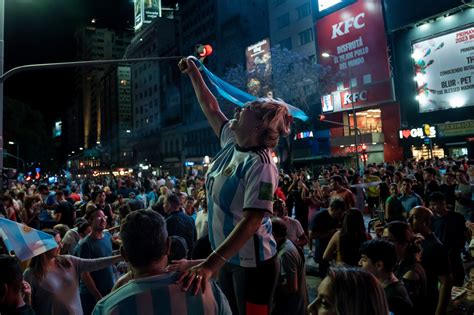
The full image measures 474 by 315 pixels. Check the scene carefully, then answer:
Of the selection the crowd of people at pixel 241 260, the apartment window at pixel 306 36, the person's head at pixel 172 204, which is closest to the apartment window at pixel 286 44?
the apartment window at pixel 306 36

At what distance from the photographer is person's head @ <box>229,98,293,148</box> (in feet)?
8.73

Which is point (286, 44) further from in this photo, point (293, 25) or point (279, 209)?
point (279, 209)

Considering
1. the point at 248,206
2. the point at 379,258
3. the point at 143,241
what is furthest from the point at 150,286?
the point at 379,258

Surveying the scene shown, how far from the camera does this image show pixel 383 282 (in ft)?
11.3

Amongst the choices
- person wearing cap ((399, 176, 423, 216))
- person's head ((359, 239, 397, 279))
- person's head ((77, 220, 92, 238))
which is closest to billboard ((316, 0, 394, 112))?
person wearing cap ((399, 176, 423, 216))

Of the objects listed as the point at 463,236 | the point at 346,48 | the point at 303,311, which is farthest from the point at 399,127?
the point at 303,311

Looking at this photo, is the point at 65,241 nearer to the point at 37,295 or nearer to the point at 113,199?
the point at 37,295

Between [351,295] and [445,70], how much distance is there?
3899cm

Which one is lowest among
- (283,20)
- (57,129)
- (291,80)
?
(291,80)

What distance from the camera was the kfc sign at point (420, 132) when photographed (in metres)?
33.0

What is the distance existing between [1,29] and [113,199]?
7.01 meters

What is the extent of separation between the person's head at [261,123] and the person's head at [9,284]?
197 cm

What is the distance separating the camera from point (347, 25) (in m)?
44.5

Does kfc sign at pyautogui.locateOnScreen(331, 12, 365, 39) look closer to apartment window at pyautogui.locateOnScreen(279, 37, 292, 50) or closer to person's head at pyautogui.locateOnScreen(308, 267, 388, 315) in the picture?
apartment window at pyautogui.locateOnScreen(279, 37, 292, 50)
